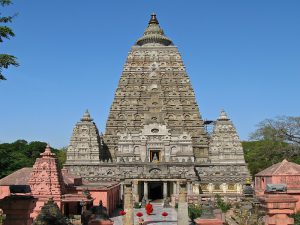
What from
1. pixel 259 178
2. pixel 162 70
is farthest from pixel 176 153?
pixel 259 178

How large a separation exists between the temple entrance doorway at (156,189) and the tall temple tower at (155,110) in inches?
132

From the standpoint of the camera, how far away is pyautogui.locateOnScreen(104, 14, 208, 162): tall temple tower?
60.8 m

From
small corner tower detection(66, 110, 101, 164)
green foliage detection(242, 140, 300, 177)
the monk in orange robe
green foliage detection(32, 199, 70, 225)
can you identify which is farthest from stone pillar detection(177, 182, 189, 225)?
small corner tower detection(66, 110, 101, 164)

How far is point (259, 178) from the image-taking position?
3769 cm

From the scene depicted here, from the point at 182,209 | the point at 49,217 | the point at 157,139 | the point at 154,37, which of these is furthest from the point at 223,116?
the point at 49,217

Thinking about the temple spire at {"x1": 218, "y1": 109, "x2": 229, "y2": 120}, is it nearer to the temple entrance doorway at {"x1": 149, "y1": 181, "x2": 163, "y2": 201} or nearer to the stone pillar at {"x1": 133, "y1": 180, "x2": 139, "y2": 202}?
the temple entrance doorway at {"x1": 149, "y1": 181, "x2": 163, "y2": 201}

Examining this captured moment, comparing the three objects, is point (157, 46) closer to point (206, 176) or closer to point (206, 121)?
point (206, 121)

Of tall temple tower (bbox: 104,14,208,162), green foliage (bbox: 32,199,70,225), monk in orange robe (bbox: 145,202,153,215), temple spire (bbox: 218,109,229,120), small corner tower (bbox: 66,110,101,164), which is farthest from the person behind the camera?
temple spire (bbox: 218,109,229,120)

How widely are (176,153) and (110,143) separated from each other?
940 centimetres

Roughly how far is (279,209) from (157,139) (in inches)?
1944

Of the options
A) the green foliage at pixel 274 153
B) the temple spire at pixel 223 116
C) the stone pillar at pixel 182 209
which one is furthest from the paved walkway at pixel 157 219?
the temple spire at pixel 223 116

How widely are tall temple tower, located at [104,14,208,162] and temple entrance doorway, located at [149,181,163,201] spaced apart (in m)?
3.35

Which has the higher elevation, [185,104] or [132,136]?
[185,104]

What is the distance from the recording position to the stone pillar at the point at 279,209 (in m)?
11.4
